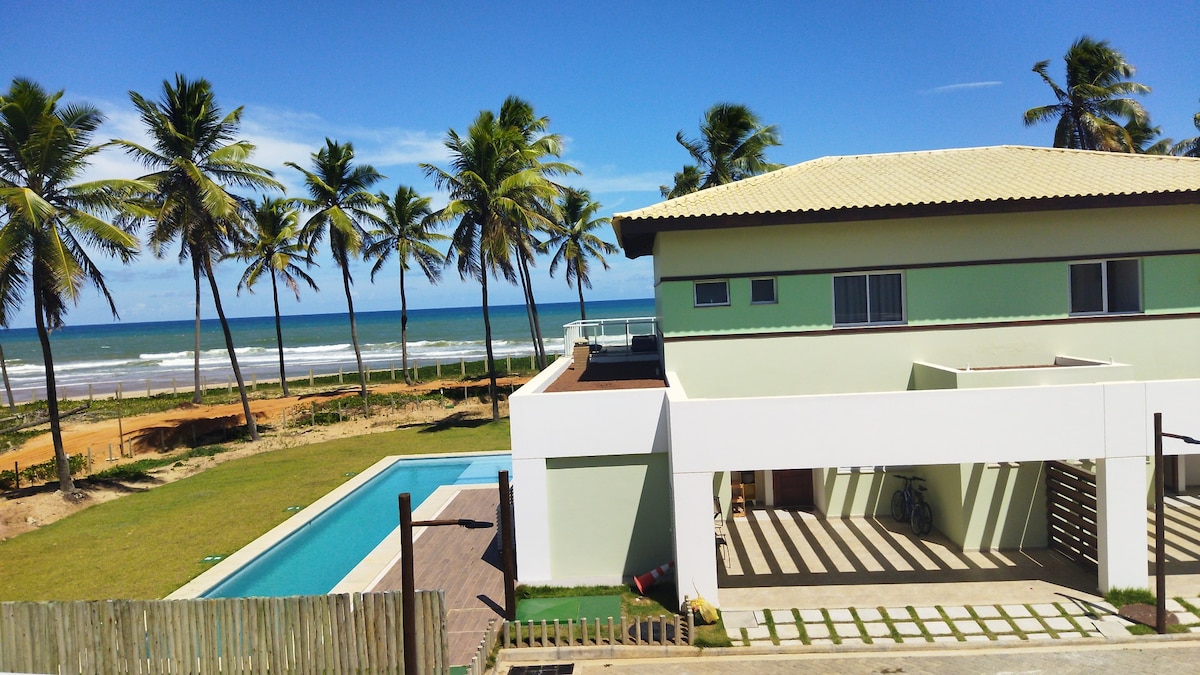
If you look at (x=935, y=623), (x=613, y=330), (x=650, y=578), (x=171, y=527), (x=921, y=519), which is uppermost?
(x=613, y=330)

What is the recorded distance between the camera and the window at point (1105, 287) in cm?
1341

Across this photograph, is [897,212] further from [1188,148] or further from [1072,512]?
[1188,148]

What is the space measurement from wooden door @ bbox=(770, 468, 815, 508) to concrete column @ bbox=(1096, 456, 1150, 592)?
19.1 ft

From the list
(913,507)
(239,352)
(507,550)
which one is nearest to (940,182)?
(913,507)

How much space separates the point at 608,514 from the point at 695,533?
1.96 meters

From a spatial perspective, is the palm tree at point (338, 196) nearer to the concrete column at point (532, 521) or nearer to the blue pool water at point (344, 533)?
the blue pool water at point (344, 533)

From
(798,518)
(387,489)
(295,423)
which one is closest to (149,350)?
(295,423)

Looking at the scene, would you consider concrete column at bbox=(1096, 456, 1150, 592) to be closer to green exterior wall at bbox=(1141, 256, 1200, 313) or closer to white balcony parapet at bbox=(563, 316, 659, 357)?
green exterior wall at bbox=(1141, 256, 1200, 313)

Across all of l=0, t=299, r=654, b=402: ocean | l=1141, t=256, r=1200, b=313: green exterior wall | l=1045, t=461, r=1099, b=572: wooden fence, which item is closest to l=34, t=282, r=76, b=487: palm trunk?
l=1045, t=461, r=1099, b=572: wooden fence

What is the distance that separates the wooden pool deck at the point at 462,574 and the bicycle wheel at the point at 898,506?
8092 mm

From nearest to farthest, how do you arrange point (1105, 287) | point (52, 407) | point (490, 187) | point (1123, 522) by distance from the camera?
point (1123, 522) < point (1105, 287) < point (52, 407) < point (490, 187)

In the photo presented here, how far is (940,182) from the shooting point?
14.2 m

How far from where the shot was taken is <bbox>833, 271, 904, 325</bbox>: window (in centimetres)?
1369

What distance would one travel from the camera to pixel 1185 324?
13281 mm
